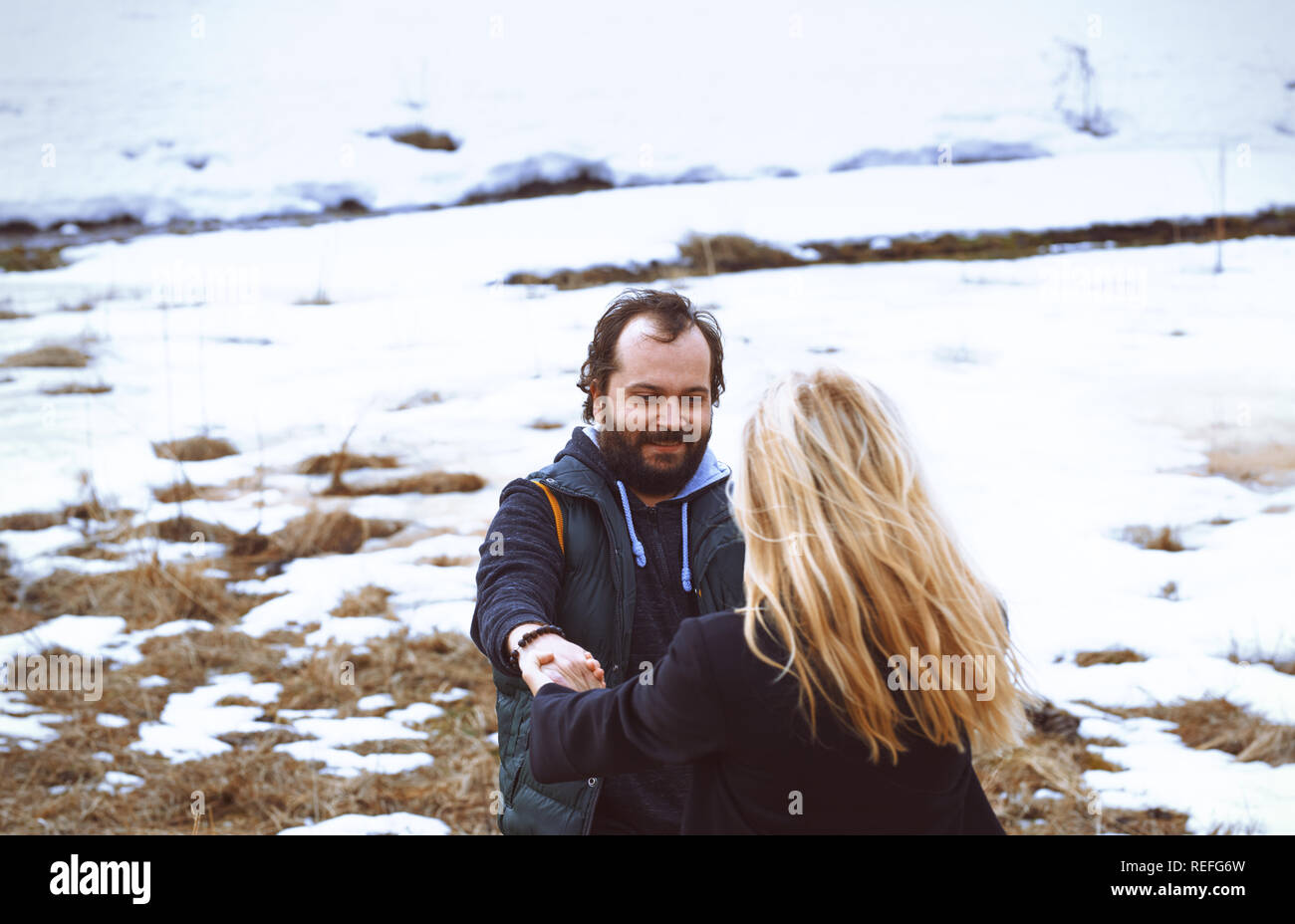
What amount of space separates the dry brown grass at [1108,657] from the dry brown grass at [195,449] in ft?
18.9

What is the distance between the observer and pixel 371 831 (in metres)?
3.72

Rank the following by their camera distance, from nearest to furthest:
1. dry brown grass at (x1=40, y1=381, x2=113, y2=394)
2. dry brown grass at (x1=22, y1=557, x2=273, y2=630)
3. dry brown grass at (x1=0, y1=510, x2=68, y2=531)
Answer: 1. dry brown grass at (x1=22, y1=557, x2=273, y2=630)
2. dry brown grass at (x1=0, y1=510, x2=68, y2=531)
3. dry brown grass at (x1=40, y1=381, x2=113, y2=394)

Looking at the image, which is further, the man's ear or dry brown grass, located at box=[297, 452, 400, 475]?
dry brown grass, located at box=[297, 452, 400, 475]

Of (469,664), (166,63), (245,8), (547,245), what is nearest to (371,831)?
(469,664)

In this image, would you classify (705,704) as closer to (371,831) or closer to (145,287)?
(371,831)

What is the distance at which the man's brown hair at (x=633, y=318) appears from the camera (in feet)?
8.27

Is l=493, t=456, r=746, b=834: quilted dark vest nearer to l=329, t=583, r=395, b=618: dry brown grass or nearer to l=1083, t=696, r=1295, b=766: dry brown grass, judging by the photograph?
l=1083, t=696, r=1295, b=766: dry brown grass

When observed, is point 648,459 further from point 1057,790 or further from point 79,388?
point 79,388

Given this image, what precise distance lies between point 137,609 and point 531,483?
14.0 ft

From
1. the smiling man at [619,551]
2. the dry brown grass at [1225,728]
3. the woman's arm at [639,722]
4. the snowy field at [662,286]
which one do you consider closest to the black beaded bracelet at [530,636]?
the smiling man at [619,551]

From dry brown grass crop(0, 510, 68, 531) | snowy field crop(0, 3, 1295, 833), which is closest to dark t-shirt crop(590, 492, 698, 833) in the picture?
snowy field crop(0, 3, 1295, 833)

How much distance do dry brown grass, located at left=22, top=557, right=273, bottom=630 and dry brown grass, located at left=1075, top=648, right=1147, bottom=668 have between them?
415cm

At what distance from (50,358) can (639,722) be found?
923 centimetres

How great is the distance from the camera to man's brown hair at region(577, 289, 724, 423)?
2521 millimetres
